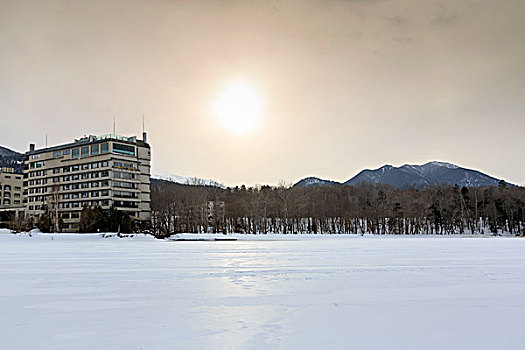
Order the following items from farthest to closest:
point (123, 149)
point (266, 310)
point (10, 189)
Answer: point (10, 189)
point (123, 149)
point (266, 310)

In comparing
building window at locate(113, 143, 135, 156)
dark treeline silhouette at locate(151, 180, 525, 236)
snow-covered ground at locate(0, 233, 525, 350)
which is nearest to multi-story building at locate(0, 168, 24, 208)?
dark treeline silhouette at locate(151, 180, 525, 236)

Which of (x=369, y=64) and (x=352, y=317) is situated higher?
(x=369, y=64)

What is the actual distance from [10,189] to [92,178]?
58132mm

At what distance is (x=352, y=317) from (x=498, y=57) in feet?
91.8

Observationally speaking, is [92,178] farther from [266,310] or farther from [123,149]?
[266,310]

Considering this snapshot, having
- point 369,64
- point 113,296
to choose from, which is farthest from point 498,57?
point 113,296

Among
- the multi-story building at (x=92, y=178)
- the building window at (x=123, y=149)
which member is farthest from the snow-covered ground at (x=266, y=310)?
the building window at (x=123, y=149)

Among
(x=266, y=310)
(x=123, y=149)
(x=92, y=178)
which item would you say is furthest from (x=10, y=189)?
(x=266, y=310)

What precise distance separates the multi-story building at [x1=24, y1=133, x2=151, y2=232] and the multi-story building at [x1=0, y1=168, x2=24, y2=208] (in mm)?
39880

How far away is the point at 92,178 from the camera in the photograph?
81.2m

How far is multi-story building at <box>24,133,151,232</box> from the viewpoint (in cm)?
7950

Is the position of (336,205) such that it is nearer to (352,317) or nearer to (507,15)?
(507,15)

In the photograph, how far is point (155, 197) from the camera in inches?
4045

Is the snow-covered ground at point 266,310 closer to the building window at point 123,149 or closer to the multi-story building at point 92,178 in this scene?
the multi-story building at point 92,178
